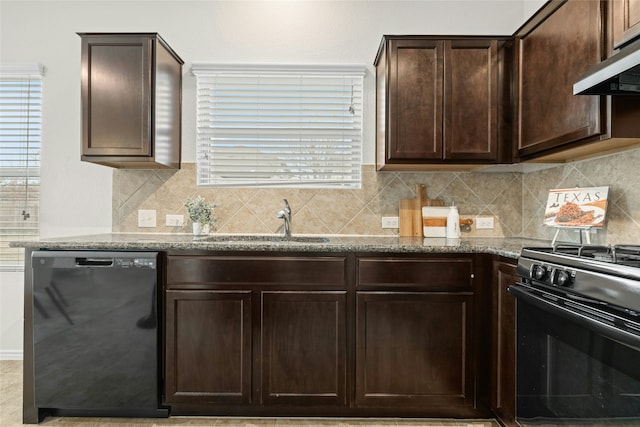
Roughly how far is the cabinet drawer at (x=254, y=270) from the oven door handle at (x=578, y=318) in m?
0.90

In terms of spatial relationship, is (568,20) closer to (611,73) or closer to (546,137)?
(546,137)

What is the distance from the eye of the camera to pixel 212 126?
298 cm

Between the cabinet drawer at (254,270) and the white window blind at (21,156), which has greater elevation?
the white window blind at (21,156)

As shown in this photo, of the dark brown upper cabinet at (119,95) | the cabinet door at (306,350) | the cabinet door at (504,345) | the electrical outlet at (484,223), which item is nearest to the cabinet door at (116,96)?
the dark brown upper cabinet at (119,95)

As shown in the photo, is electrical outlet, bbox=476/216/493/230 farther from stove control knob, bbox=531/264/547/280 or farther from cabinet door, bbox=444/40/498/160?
stove control knob, bbox=531/264/547/280

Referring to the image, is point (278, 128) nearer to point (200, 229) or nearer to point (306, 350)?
point (200, 229)

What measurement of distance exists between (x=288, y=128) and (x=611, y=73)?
2006 mm

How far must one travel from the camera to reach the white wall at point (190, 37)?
117 inches

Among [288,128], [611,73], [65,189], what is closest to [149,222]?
[65,189]

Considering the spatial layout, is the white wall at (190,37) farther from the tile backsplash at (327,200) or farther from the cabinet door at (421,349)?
the cabinet door at (421,349)

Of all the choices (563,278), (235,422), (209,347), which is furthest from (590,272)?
(235,422)

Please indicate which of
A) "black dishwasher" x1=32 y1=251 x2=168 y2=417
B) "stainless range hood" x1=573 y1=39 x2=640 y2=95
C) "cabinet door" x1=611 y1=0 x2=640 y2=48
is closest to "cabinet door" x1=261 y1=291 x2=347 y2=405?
"black dishwasher" x1=32 y1=251 x2=168 y2=417

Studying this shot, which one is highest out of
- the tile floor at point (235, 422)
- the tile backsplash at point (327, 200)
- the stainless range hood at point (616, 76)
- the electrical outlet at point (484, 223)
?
the stainless range hood at point (616, 76)

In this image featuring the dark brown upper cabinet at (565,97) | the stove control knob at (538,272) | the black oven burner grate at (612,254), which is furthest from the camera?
the dark brown upper cabinet at (565,97)
